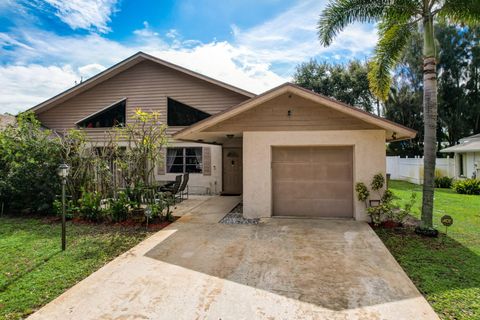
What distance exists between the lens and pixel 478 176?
1655cm

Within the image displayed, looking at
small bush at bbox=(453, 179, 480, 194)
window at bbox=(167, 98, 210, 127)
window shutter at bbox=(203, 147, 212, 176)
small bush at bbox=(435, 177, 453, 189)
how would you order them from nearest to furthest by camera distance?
window shutter at bbox=(203, 147, 212, 176) → window at bbox=(167, 98, 210, 127) → small bush at bbox=(453, 179, 480, 194) → small bush at bbox=(435, 177, 453, 189)

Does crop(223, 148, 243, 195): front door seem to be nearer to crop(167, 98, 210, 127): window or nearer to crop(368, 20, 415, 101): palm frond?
crop(167, 98, 210, 127): window

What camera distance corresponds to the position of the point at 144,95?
15.2m

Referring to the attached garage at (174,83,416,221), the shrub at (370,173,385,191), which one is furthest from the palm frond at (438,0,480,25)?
the shrub at (370,173,385,191)

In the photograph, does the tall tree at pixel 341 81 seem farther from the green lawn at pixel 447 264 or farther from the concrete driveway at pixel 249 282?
the concrete driveway at pixel 249 282

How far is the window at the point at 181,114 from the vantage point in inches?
578

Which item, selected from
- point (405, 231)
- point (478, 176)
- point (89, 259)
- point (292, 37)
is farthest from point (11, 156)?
point (478, 176)

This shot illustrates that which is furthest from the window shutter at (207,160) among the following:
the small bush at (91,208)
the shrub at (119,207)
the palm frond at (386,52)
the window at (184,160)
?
the palm frond at (386,52)

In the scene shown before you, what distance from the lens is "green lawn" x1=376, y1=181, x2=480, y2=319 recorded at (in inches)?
157

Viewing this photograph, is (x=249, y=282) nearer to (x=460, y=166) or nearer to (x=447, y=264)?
(x=447, y=264)

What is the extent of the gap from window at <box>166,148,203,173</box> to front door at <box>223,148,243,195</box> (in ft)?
4.31

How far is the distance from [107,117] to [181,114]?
4.28m

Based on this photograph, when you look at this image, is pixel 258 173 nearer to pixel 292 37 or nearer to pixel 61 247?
pixel 61 247

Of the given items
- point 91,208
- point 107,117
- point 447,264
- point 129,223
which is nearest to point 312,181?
point 447,264
